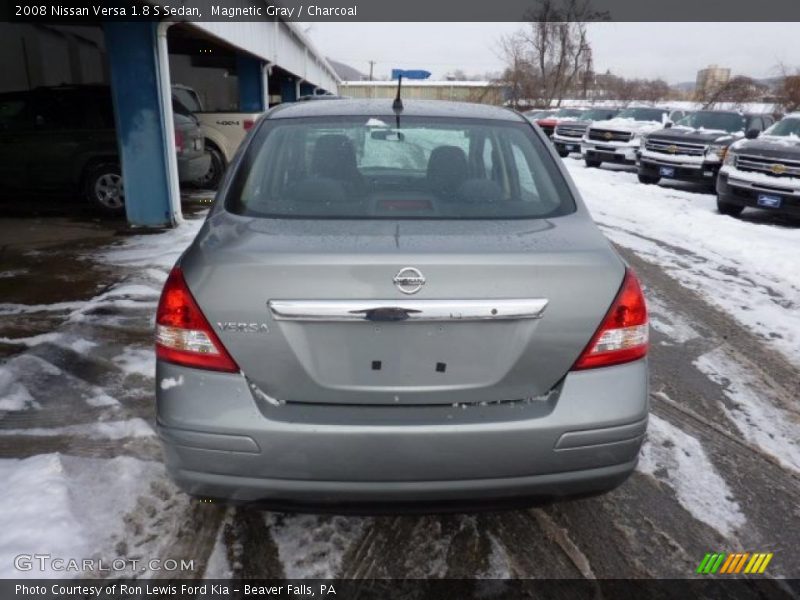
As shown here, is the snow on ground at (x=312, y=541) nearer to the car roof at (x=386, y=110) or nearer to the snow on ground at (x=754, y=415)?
the car roof at (x=386, y=110)

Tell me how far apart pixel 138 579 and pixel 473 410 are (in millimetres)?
1405

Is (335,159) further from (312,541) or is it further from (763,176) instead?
(763,176)

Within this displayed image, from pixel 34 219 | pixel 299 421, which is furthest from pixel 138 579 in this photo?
pixel 34 219

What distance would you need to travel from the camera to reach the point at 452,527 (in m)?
2.56

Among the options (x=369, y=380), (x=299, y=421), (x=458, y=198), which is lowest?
(x=299, y=421)

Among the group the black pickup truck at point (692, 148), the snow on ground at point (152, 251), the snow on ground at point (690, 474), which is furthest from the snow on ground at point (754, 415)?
the black pickup truck at point (692, 148)

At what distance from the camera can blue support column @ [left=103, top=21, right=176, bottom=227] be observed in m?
7.63

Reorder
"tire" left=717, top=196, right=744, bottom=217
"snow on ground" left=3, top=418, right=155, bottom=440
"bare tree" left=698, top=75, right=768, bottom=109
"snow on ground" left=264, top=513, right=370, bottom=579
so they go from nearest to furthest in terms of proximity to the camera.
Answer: "snow on ground" left=264, top=513, right=370, bottom=579, "snow on ground" left=3, top=418, right=155, bottom=440, "tire" left=717, top=196, right=744, bottom=217, "bare tree" left=698, top=75, right=768, bottom=109

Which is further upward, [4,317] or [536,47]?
[536,47]

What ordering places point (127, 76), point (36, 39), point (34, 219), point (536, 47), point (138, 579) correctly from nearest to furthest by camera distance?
point (138, 579) < point (127, 76) < point (34, 219) < point (36, 39) < point (536, 47)

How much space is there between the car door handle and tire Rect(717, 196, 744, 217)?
9.92 m

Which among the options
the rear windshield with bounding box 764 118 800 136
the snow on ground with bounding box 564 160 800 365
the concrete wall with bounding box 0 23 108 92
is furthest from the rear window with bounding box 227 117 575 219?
the concrete wall with bounding box 0 23 108 92

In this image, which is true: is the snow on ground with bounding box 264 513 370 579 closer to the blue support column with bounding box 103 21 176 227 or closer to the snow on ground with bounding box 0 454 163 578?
the snow on ground with bounding box 0 454 163 578

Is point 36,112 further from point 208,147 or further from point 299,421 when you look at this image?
point 299,421
